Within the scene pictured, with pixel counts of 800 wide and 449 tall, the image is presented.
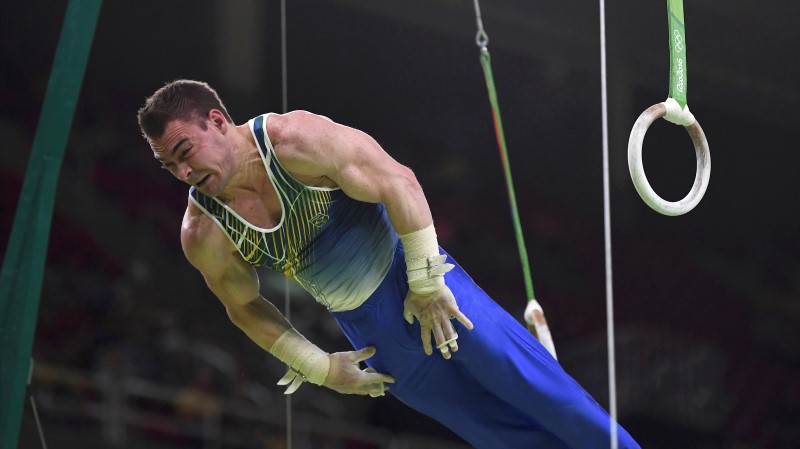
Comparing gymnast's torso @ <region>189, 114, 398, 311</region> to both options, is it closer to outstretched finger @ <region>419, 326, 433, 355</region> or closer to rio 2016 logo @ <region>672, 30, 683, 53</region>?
outstretched finger @ <region>419, 326, 433, 355</region>

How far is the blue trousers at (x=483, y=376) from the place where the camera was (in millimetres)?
2258

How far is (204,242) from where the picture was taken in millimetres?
2322

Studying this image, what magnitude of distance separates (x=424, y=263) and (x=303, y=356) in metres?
0.40

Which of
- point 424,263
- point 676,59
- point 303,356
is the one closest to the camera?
point 424,263

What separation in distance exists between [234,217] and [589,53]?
192 centimetres

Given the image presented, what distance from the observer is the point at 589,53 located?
3848mm

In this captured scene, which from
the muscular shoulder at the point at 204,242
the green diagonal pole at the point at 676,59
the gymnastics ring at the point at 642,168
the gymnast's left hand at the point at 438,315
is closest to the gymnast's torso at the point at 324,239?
the muscular shoulder at the point at 204,242

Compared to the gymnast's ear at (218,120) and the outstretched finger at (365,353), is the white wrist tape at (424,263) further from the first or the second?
the gymnast's ear at (218,120)

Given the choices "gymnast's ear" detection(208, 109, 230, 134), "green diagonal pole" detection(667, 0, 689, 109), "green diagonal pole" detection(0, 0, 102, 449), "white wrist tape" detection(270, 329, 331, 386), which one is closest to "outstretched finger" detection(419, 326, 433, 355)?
"white wrist tape" detection(270, 329, 331, 386)

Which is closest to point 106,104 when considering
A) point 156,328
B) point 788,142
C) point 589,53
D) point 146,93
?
point 146,93

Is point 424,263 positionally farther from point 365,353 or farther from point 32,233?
point 32,233

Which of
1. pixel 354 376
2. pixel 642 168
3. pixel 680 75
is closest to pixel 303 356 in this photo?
pixel 354 376

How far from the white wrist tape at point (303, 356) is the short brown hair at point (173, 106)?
1.64 ft

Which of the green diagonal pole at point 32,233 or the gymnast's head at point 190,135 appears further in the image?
the green diagonal pole at point 32,233
